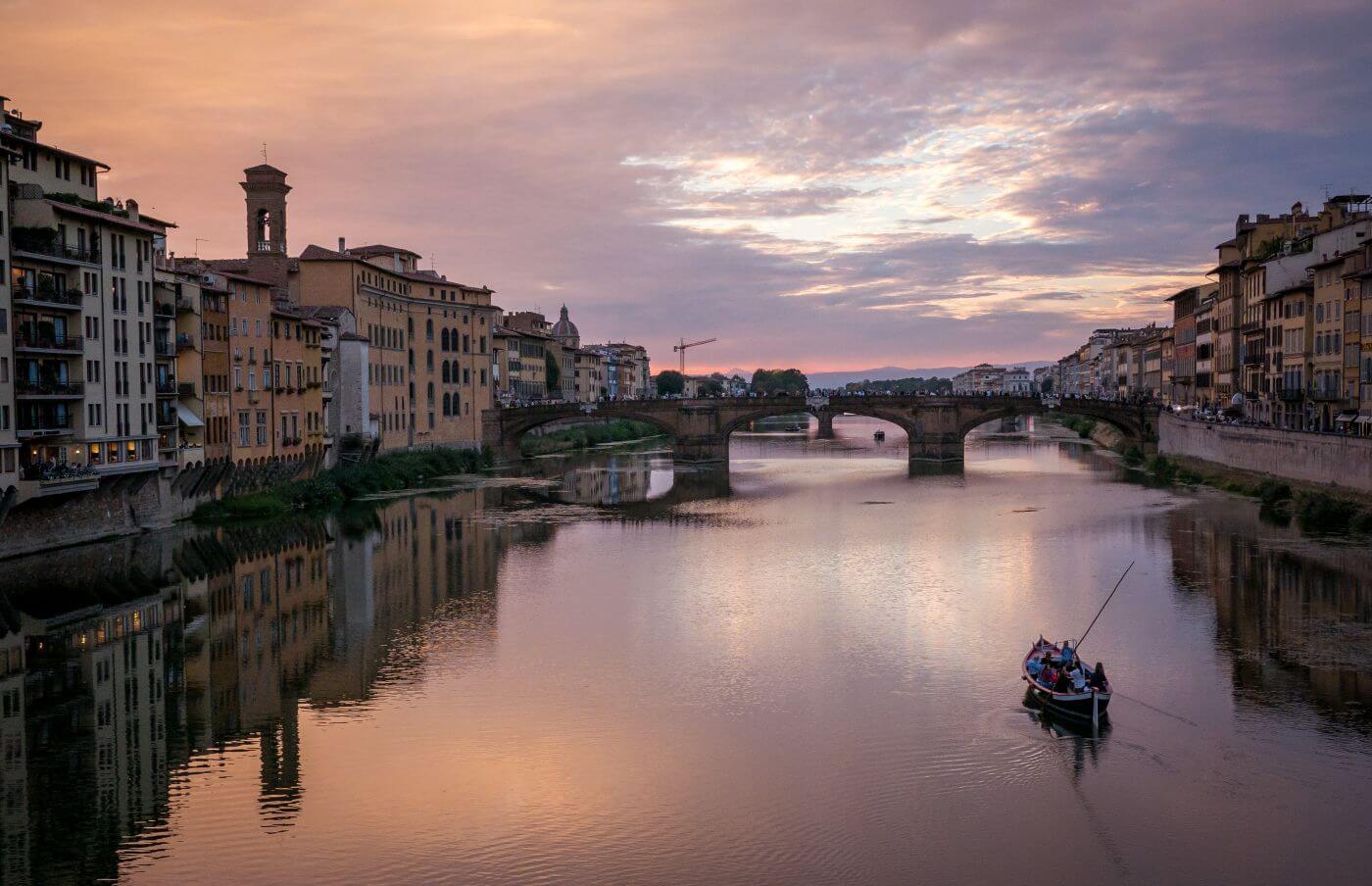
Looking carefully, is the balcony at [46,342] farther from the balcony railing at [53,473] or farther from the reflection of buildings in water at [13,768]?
the reflection of buildings in water at [13,768]

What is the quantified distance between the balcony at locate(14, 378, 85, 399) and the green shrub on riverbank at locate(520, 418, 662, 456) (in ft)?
167

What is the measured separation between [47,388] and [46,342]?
137 cm

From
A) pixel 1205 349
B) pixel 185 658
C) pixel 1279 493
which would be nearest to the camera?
pixel 185 658

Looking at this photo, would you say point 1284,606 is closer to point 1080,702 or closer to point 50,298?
point 1080,702

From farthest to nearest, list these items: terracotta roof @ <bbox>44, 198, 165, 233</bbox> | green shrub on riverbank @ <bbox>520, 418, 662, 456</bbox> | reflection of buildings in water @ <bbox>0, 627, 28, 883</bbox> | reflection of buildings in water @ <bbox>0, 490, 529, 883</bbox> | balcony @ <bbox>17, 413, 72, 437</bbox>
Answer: green shrub on riverbank @ <bbox>520, 418, 662, 456</bbox>, terracotta roof @ <bbox>44, 198, 165, 233</bbox>, balcony @ <bbox>17, 413, 72, 437</bbox>, reflection of buildings in water @ <bbox>0, 490, 529, 883</bbox>, reflection of buildings in water @ <bbox>0, 627, 28, 883</bbox>

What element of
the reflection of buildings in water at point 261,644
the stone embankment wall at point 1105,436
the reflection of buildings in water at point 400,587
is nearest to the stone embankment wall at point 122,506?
the reflection of buildings in water at point 261,644

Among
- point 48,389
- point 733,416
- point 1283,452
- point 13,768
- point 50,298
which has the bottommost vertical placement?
point 13,768

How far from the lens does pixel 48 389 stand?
36.6m

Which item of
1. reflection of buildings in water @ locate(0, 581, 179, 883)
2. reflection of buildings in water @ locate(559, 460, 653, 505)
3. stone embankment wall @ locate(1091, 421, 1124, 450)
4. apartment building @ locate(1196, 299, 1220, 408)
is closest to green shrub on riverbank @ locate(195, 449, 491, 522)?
reflection of buildings in water @ locate(559, 460, 653, 505)

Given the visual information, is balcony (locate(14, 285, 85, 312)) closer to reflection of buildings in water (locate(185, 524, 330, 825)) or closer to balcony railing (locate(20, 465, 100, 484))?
balcony railing (locate(20, 465, 100, 484))

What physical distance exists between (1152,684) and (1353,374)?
32.9 metres

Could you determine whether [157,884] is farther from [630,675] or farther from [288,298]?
[288,298]

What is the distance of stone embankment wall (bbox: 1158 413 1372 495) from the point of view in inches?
1678

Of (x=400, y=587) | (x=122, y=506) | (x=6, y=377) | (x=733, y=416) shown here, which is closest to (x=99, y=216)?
(x=6, y=377)
